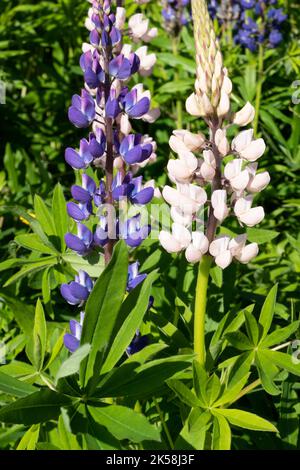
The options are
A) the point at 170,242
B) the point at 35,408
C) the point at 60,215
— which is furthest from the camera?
the point at 60,215

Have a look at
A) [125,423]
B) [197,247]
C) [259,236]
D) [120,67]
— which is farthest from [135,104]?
[125,423]

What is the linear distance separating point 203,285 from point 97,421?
38cm

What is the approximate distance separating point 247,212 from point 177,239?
0.16 meters

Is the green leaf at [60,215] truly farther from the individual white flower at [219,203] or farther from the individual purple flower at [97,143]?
the individual white flower at [219,203]

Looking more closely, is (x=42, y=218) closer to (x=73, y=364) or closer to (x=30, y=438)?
(x=30, y=438)

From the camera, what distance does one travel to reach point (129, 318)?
52.1 inches

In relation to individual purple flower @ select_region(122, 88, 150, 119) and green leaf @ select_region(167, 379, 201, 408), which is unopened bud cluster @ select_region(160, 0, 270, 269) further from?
green leaf @ select_region(167, 379, 201, 408)

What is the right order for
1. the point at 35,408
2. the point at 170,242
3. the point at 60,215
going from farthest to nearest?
the point at 60,215, the point at 170,242, the point at 35,408

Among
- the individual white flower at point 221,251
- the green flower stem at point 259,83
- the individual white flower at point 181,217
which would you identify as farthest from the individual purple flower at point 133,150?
the green flower stem at point 259,83

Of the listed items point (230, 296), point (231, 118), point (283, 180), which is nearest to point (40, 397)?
point (231, 118)

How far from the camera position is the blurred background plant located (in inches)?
71.2

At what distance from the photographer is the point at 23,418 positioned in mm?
1188
